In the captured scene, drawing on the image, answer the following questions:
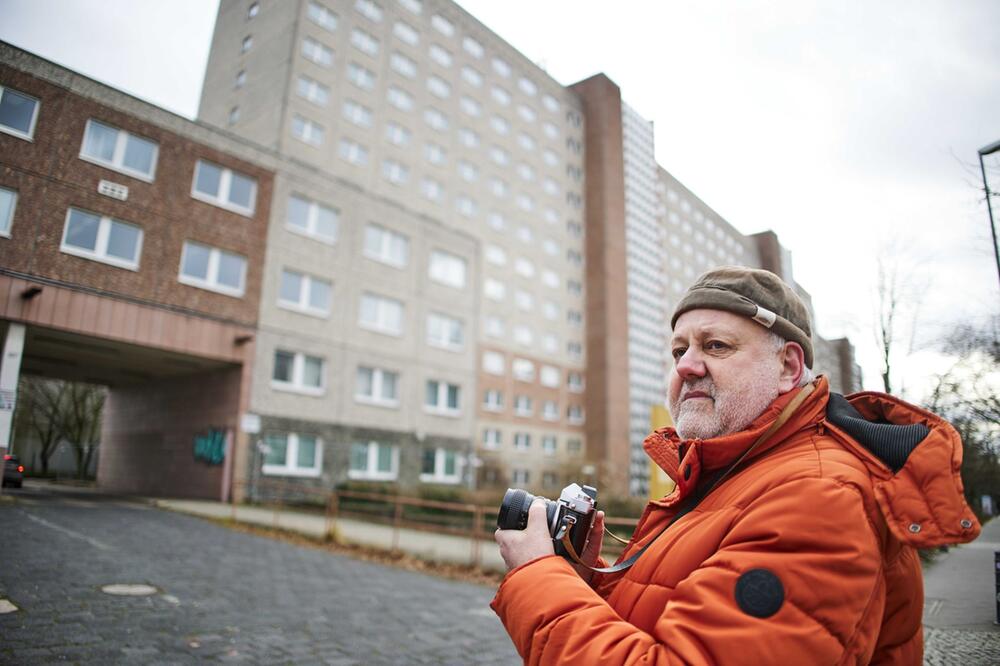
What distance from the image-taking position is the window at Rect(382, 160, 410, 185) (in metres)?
37.6

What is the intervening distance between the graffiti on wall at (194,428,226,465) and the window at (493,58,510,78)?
1489 inches

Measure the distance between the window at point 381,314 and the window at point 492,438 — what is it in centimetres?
1448

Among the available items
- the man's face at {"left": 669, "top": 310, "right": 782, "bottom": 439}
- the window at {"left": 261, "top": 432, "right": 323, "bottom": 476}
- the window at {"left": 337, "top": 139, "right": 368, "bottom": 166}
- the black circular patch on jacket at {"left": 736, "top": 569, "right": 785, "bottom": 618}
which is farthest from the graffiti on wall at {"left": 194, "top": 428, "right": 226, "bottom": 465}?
the black circular patch on jacket at {"left": 736, "top": 569, "right": 785, "bottom": 618}

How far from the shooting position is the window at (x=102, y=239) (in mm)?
18109

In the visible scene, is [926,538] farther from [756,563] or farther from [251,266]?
[251,266]

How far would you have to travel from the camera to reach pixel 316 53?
34219mm

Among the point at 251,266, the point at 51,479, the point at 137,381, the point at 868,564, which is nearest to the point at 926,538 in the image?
the point at 868,564

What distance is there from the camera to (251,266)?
22938 millimetres

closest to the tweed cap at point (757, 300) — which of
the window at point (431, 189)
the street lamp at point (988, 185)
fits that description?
the street lamp at point (988, 185)

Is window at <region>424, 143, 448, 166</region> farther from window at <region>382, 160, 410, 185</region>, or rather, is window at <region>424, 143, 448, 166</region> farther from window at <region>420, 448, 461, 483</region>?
window at <region>420, 448, 461, 483</region>

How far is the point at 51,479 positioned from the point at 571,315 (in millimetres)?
41003

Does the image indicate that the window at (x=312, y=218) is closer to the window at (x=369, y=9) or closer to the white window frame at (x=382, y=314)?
the white window frame at (x=382, y=314)

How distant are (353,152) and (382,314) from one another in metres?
12.8

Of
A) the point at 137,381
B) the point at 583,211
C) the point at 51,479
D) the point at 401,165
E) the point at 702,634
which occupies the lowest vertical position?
the point at 51,479
